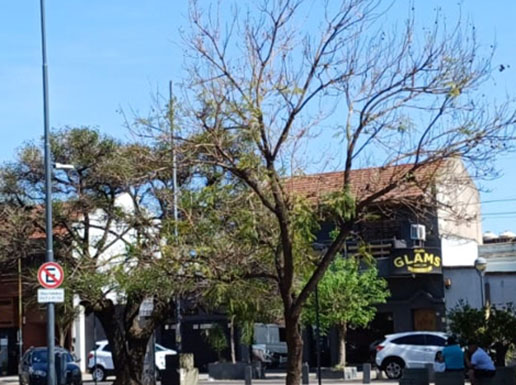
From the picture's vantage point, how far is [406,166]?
1488 cm

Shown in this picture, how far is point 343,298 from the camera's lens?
1459 inches

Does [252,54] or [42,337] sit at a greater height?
[252,54]

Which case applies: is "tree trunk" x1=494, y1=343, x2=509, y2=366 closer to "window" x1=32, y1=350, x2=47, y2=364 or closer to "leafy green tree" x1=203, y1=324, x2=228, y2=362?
"window" x1=32, y1=350, x2=47, y2=364

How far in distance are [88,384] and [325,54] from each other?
2838 cm

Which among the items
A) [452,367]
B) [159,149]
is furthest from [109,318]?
[159,149]

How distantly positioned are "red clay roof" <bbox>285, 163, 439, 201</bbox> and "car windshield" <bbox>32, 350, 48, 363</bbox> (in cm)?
1891

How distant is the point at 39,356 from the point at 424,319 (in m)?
16.7

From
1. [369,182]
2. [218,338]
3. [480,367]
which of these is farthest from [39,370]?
[369,182]

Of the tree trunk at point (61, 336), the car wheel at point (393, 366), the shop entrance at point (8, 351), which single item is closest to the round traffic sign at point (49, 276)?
the car wheel at point (393, 366)

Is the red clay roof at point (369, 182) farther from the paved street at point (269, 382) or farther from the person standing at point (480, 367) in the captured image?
the paved street at point (269, 382)

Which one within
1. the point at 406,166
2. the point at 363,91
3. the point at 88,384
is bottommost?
the point at 88,384

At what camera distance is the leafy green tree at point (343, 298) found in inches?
1457

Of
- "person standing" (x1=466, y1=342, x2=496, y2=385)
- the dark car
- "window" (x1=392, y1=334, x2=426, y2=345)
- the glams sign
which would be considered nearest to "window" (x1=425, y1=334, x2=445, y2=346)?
"window" (x1=392, y1=334, x2=426, y2=345)

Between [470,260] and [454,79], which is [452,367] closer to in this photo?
[454,79]
